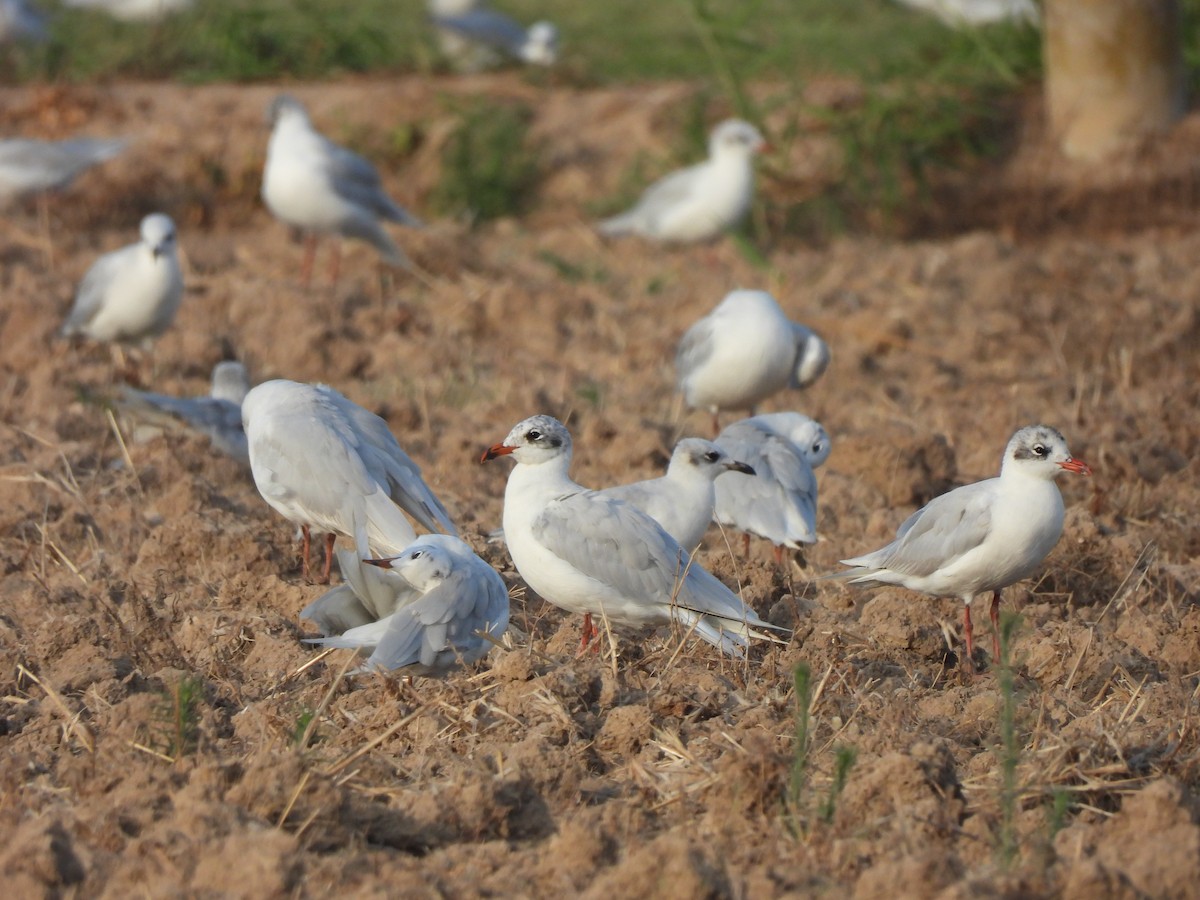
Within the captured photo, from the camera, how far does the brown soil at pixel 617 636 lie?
3.92m

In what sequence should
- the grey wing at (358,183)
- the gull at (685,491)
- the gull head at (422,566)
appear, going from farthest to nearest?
the grey wing at (358,183)
the gull at (685,491)
the gull head at (422,566)

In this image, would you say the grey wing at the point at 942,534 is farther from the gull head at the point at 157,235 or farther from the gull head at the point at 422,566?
the gull head at the point at 157,235

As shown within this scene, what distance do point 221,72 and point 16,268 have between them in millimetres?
4305

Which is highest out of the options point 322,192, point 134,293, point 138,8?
point 134,293

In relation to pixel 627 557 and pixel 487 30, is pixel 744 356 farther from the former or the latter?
pixel 487 30

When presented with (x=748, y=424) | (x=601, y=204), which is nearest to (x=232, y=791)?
(x=748, y=424)

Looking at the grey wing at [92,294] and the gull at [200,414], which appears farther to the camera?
the grey wing at [92,294]

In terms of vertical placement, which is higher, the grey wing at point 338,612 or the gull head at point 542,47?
the grey wing at point 338,612

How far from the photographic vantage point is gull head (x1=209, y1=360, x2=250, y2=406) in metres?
7.62

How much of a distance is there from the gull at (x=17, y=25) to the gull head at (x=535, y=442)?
1014 cm

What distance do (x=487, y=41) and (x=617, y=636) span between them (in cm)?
1009

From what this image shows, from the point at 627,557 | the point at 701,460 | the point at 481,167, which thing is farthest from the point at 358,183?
the point at 627,557

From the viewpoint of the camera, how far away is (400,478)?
19.5 feet

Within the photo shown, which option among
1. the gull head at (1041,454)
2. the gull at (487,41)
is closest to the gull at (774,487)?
the gull head at (1041,454)
